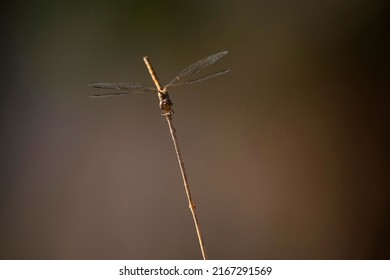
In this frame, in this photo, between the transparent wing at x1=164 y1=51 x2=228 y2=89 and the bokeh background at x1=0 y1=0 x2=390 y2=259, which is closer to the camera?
the transparent wing at x1=164 y1=51 x2=228 y2=89

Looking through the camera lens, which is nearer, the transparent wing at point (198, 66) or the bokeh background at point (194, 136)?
the transparent wing at point (198, 66)

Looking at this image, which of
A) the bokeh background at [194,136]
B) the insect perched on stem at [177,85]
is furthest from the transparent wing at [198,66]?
the bokeh background at [194,136]

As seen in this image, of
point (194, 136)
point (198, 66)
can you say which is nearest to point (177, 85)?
point (198, 66)

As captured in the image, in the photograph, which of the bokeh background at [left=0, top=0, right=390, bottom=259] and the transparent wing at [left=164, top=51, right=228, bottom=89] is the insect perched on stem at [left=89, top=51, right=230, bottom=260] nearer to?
the transparent wing at [left=164, top=51, right=228, bottom=89]

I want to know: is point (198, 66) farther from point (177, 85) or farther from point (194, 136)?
point (194, 136)

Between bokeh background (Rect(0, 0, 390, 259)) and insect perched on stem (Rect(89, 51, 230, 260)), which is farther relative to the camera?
bokeh background (Rect(0, 0, 390, 259))

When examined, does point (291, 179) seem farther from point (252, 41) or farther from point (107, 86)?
point (107, 86)

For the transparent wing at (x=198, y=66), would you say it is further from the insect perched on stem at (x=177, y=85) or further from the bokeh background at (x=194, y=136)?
the bokeh background at (x=194, y=136)

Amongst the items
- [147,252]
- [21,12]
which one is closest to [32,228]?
[147,252]

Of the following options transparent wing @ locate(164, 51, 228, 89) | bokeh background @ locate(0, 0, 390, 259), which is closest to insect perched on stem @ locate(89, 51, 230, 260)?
transparent wing @ locate(164, 51, 228, 89)
